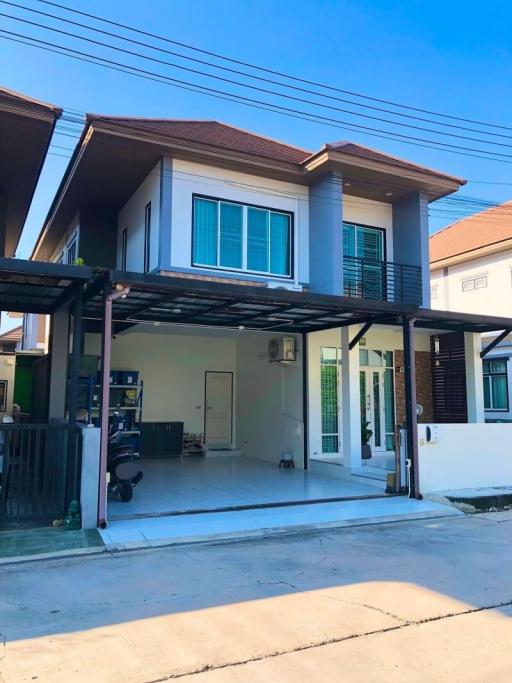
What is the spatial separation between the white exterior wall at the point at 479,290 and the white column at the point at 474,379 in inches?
194

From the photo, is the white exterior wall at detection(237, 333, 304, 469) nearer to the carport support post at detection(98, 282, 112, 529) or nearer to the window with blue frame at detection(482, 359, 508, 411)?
the carport support post at detection(98, 282, 112, 529)

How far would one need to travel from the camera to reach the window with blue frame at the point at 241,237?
1136 centimetres

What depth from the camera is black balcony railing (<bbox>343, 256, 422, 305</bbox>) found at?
12.9m

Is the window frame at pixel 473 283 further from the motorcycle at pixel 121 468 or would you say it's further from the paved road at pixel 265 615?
the motorcycle at pixel 121 468

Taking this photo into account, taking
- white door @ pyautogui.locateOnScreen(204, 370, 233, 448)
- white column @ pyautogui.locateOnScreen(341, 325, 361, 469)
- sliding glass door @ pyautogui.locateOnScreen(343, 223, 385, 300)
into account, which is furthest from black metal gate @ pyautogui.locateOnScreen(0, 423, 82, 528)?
white door @ pyautogui.locateOnScreen(204, 370, 233, 448)

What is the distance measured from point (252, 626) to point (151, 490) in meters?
5.65

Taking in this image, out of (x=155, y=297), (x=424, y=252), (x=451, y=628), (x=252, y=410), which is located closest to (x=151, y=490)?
(x=155, y=297)

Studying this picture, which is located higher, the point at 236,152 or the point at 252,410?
the point at 236,152

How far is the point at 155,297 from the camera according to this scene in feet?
27.7

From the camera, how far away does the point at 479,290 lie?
60.4 ft

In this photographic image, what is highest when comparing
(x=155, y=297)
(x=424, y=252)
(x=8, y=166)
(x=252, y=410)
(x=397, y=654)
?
(x=8, y=166)

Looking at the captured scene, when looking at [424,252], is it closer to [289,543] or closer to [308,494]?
[308,494]

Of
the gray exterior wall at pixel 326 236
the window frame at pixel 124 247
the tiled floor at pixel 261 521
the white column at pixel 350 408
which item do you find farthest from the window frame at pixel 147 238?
the tiled floor at pixel 261 521

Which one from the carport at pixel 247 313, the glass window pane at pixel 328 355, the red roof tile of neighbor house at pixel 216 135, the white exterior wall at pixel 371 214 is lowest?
the glass window pane at pixel 328 355
